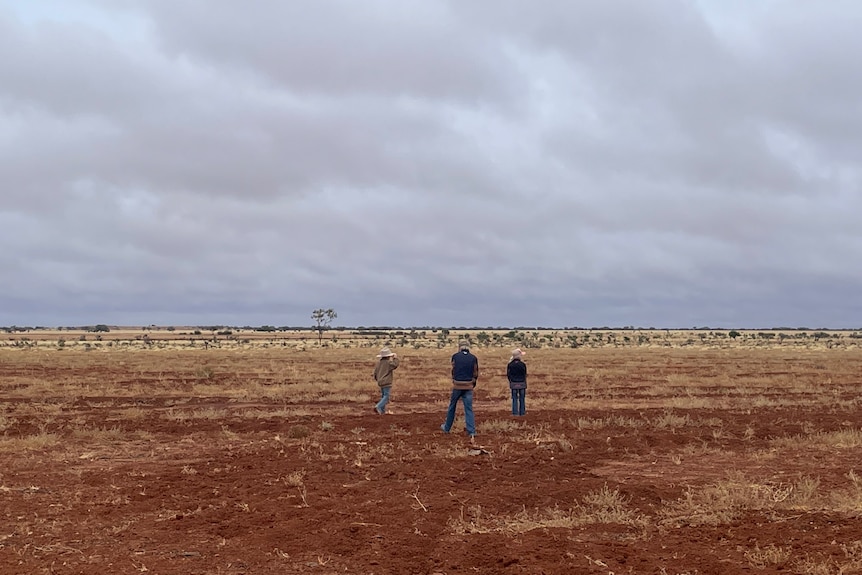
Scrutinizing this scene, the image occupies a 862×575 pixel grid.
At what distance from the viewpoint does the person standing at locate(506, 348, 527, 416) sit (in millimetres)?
19203

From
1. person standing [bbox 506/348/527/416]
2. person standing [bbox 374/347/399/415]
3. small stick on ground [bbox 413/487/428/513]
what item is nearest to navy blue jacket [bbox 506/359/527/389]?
person standing [bbox 506/348/527/416]

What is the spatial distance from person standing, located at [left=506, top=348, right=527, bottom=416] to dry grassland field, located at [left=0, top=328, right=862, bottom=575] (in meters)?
0.56

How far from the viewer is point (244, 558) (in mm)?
8289

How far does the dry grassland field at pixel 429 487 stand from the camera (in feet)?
26.2

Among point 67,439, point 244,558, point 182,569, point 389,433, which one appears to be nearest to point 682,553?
point 244,558

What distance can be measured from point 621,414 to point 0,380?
2765 cm

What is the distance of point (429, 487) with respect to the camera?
37.0 ft

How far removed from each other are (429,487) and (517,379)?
337 inches

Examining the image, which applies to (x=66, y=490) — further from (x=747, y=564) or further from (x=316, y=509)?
(x=747, y=564)

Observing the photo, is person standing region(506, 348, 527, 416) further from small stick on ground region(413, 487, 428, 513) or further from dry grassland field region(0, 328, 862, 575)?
small stick on ground region(413, 487, 428, 513)

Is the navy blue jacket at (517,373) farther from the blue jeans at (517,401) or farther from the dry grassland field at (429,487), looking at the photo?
the dry grassland field at (429,487)

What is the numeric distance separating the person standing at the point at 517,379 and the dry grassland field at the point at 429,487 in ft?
1.83

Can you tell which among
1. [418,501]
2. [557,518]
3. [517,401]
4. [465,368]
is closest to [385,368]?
[517,401]

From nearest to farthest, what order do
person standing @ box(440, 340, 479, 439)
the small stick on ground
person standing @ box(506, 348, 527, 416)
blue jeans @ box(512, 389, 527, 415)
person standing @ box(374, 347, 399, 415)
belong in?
the small stick on ground → person standing @ box(440, 340, 479, 439) → person standing @ box(506, 348, 527, 416) → person standing @ box(374, 347, 399, 415) → blue jeans @ box(512, 389, 527, 415)
